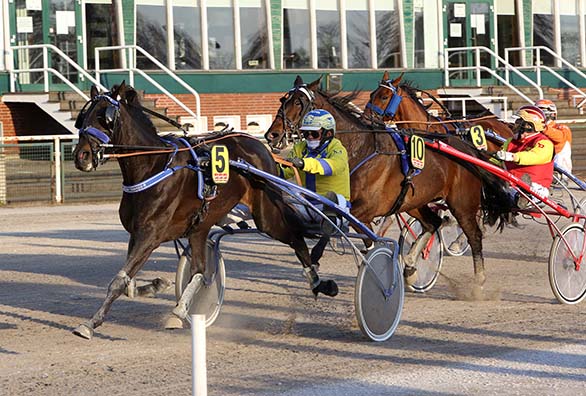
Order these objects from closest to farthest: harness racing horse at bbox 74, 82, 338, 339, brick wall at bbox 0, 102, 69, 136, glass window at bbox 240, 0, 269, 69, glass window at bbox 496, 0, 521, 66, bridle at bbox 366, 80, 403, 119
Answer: harness racing horse at bbox 74, 82, 338, 339, bridle at bbox 366, 80, 403, 119, brick wall at bbox 0, 102, 69, 136, glass window at bbox 240, 0, 269, 69, glass window at bbox 496, 0, 521, 66

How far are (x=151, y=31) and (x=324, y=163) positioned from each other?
1685 cm

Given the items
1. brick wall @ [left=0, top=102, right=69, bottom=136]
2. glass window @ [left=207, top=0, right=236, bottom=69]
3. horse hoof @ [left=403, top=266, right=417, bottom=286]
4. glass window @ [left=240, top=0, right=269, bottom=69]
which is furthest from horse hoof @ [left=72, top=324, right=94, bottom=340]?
glass window @ [left=240, top=0, right=269, bottom=69]

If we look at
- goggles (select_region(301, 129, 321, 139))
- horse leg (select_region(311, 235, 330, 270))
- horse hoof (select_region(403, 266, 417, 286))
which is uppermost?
goggles (select_region(301, 129, 321, 139))

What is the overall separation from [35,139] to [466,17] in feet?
42.7

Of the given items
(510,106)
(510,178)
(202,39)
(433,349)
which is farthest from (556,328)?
(510,106)

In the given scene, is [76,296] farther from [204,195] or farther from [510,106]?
[510,106]

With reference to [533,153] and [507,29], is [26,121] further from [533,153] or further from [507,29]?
[533,153]

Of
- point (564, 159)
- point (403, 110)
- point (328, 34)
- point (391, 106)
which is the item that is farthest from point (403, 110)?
point (328, 34)

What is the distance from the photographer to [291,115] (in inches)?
435

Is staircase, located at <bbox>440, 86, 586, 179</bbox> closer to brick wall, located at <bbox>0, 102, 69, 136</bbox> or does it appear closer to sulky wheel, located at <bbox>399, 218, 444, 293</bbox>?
brick wall, located at <bbox>0, 102, 69, 136</bbox>

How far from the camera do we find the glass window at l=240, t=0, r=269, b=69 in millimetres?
26797

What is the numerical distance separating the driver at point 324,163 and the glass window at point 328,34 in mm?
18159

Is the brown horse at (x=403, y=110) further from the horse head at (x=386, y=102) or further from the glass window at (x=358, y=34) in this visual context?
the glass window at (x=358, y=34)

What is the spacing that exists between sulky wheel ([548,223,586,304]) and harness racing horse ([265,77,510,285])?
838 millimetres
